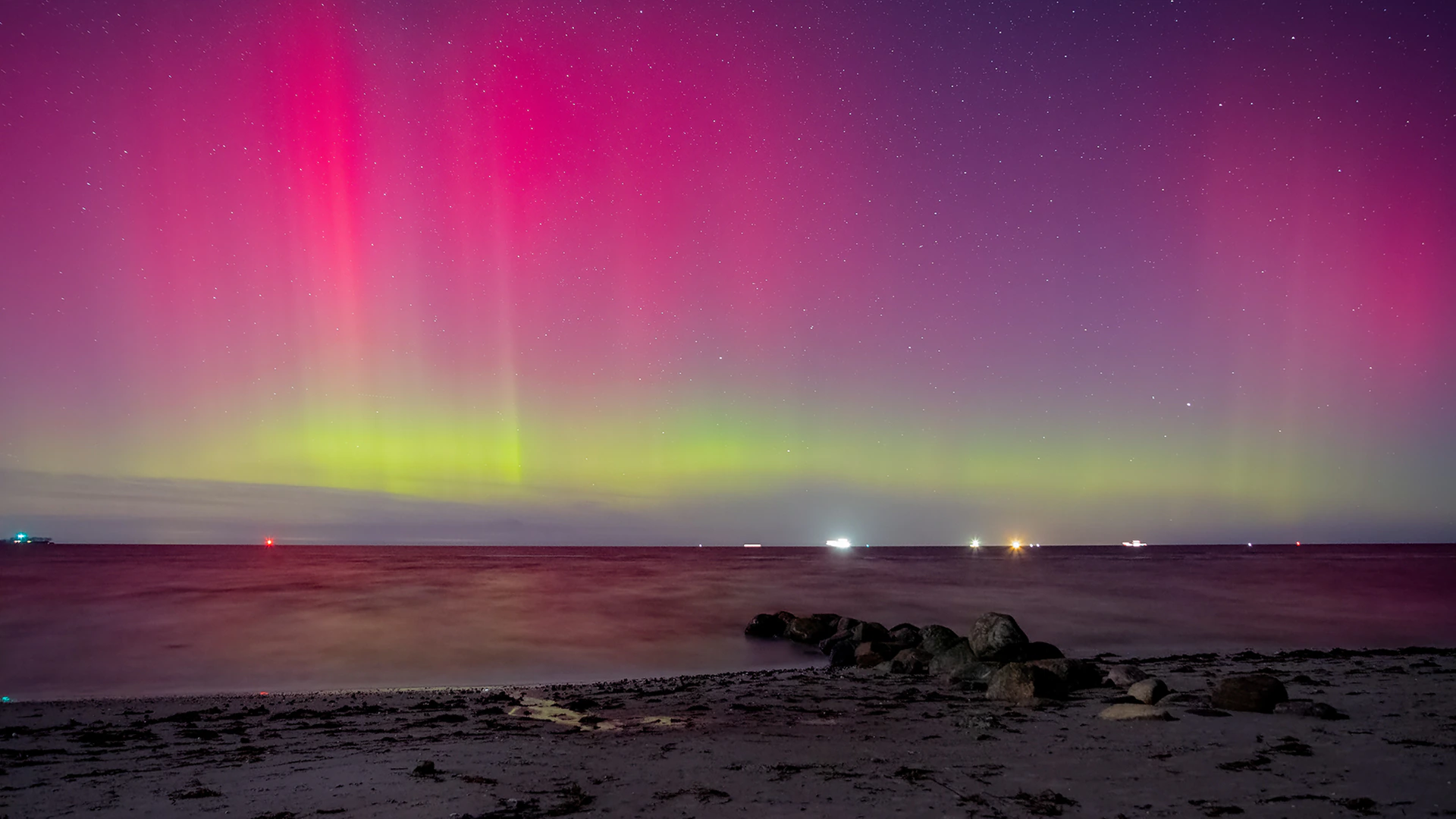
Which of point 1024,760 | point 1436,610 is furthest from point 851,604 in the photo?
point 1024,760

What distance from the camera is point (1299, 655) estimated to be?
1906cm

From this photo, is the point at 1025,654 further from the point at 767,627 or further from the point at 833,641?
the point at 767,627

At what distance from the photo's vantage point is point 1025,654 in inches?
660

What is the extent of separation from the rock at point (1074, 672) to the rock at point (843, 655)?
6.13 m

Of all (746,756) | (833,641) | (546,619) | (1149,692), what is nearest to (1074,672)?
(1149,692)

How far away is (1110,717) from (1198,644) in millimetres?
→ 18036

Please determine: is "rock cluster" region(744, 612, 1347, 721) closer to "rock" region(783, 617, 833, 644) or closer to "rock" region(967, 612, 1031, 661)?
"rock" region(967, 612, 1031, 661)

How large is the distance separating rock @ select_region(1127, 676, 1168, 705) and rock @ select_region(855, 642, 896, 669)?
6.76 meters

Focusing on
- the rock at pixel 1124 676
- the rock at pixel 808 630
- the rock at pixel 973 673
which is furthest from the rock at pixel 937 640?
the rock at pixel 808 630

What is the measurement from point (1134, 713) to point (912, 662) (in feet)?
21.3

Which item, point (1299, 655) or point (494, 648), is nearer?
point (1299, 655)

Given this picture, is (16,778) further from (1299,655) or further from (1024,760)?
(1299,655)

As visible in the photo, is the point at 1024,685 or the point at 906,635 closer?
the point at 1024,685

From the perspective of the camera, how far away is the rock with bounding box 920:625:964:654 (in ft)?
57.3
